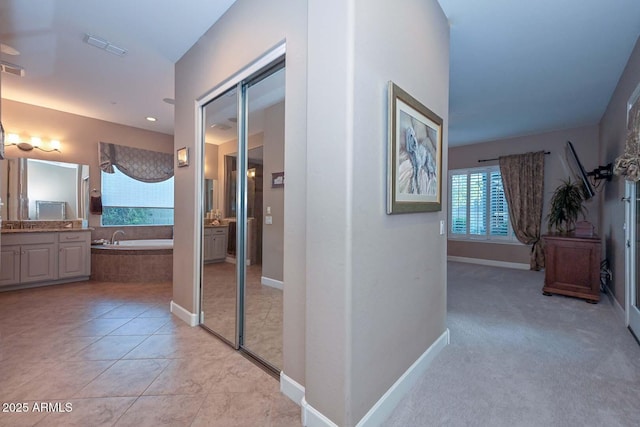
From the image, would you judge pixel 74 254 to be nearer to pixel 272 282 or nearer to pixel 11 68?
pixel 11 68

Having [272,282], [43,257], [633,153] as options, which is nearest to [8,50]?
[43,257]

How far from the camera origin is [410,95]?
6.01 feet

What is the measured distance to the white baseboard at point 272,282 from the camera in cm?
212

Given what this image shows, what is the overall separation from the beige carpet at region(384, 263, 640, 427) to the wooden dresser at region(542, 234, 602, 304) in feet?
0.88

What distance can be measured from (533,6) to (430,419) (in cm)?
305

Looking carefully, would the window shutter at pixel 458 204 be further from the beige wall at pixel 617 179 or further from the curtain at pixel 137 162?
the curtain at pixel 137 162

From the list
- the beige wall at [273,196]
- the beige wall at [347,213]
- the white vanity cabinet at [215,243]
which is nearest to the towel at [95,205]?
the white vanity cabinet at [215,243]

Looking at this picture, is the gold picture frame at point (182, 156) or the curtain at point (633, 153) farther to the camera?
the gold picture frame at point (182, 156)

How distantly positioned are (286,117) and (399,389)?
1830 millimetres

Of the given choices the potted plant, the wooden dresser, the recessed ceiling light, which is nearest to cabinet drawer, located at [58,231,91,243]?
the recessed ceiling light

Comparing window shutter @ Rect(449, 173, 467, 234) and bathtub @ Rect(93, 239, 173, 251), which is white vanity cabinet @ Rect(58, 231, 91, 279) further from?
window shutter @ Rect(449, 173, 467, 234)

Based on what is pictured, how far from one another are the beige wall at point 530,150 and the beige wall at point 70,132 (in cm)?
691

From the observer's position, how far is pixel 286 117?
1.84 meters

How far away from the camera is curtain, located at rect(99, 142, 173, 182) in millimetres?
5297
